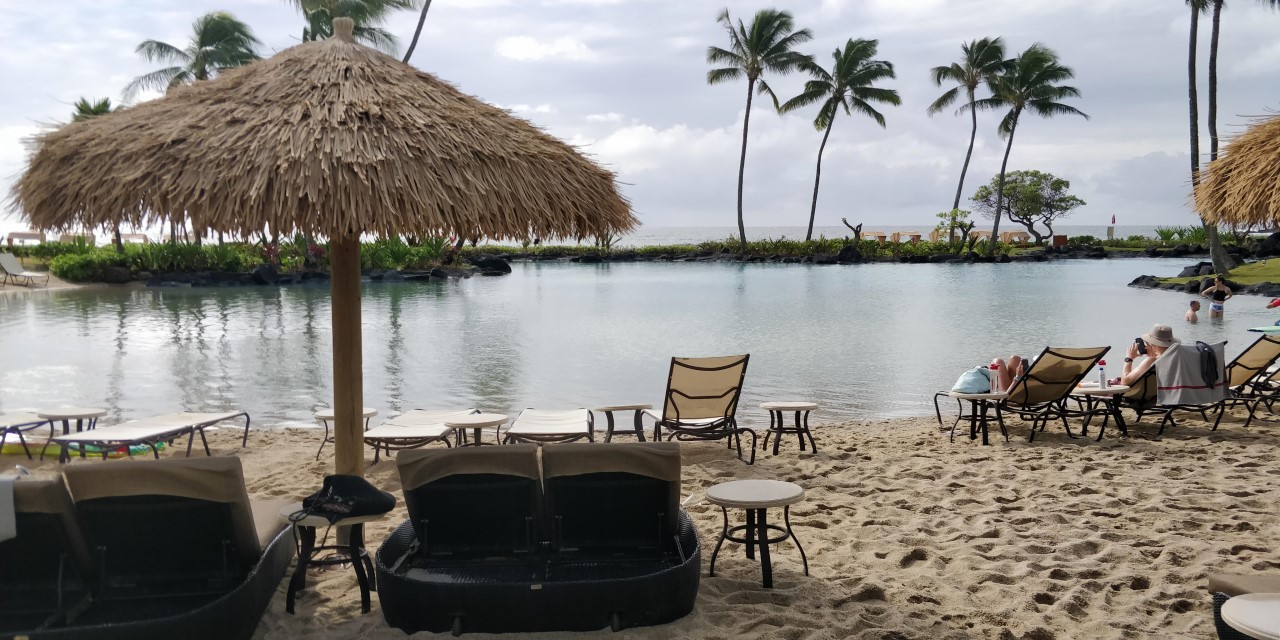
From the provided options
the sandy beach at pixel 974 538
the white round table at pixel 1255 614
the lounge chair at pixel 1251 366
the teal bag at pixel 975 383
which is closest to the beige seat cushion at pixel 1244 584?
the white round table at pixel 1255 614

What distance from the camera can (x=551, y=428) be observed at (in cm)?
624

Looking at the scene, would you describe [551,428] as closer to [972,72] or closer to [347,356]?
[347,356]

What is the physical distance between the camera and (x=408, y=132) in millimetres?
3914

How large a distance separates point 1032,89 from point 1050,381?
4189 cm

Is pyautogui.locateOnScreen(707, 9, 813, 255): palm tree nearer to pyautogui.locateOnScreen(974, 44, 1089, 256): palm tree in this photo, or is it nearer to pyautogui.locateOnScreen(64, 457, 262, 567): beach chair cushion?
pyautogui.locateOnScreen(974, 44, 1089, 256): palm tree

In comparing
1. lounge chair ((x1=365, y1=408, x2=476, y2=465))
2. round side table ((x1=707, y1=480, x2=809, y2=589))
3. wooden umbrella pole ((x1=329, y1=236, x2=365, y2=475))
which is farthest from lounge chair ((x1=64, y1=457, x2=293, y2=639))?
lounge chair ((x1=365, y1=408, x2=476, y2=465))

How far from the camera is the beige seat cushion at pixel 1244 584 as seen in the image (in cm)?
277

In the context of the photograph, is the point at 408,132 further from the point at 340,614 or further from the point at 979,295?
the point at 979,295

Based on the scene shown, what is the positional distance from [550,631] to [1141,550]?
2.77 metres

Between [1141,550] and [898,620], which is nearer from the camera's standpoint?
[898,620]

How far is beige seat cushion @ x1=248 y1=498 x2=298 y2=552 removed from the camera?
11.7 feet

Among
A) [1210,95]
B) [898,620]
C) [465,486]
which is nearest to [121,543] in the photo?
[465,486]

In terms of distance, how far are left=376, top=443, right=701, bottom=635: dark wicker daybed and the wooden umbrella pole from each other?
827 mm

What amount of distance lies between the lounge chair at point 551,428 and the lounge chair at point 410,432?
1.51 ft
